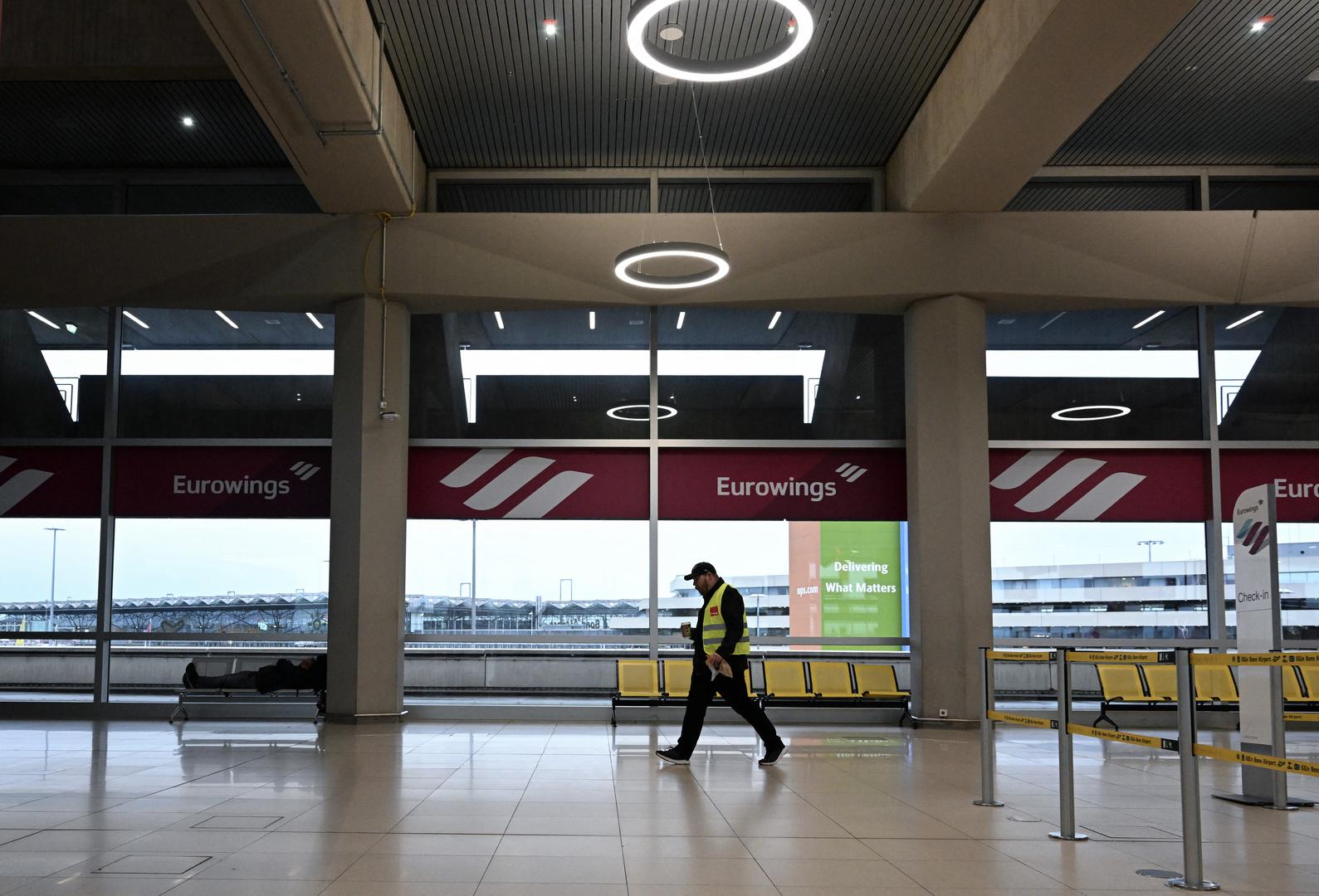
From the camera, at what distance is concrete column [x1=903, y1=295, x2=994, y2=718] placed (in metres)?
12.1

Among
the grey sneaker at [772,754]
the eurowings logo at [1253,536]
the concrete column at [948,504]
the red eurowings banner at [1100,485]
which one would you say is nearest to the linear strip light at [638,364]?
the concrete column at [948,504]

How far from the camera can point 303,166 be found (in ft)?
36.3

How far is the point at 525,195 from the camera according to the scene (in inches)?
534

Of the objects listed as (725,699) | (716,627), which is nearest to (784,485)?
(716,627)

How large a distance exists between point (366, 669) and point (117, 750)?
9.45 feet

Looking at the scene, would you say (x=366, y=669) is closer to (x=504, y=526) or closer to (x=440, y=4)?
(x=504, y=526)

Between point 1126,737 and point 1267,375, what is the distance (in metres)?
9.37

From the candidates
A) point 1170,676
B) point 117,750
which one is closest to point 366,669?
point 117,750

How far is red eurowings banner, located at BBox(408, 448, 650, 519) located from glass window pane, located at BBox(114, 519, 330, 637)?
1361 millimetres

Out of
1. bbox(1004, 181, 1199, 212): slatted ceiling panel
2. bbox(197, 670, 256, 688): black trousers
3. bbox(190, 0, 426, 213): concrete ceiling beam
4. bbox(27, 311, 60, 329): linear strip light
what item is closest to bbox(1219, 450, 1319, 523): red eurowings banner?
bbox(1004, 181, 1199, 212): slatted ceiling panel

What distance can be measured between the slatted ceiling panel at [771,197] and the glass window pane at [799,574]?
3866mm

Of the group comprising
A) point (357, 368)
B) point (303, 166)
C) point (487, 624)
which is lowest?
point (487, 624)

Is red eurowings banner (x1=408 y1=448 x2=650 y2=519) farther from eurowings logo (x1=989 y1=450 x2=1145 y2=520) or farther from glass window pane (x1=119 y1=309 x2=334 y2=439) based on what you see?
eurowings logo (x1=989 y1=450 x2=1145 y2=520)

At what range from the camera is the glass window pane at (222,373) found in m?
13.4
